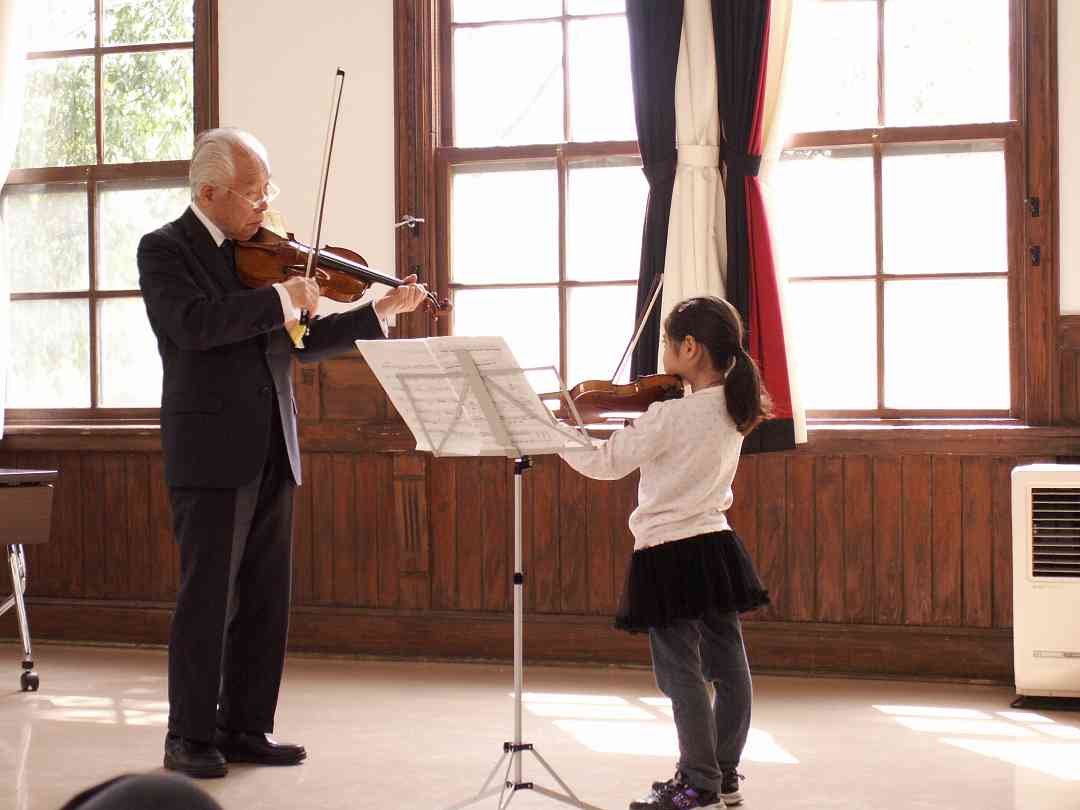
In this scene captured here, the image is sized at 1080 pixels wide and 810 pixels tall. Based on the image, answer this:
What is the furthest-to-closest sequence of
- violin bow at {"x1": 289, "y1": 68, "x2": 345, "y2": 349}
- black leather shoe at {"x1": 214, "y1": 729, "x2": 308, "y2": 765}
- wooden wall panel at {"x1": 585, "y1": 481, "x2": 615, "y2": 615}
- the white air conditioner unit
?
wooden wall panel at {"x1": 585, "y1": 481, "x2": 615, "y2": 615}, the white air conditioner unit, black leather shoe at {"x1": 214, "y1": 729, "x2": 308, "y2": 765}, violin bow at {"x1": 289, "y1": 68, "x2": 345, "y2": 349}

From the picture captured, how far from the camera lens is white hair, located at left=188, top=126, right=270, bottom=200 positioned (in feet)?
10.1

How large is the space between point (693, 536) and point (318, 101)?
8.56 feet

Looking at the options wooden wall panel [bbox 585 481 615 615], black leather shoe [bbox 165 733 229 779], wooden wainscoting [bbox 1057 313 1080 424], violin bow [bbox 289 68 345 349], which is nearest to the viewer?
violin bow [bbox 289 68 345 349]

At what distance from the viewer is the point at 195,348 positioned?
304cm

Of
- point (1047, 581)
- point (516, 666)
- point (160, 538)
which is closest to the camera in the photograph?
point (516, 666)

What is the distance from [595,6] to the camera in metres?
4.47

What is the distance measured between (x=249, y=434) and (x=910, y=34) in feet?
8.36

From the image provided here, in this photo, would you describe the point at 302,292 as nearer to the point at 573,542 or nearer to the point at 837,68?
the point at 573,542

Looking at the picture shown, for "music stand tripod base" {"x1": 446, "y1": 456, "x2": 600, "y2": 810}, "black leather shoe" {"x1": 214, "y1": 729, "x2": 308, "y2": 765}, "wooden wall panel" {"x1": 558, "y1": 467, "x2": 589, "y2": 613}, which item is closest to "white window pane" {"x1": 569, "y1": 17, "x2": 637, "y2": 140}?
"wooden wall panel" {"x1": 558, "y1": 467, "x2": 589, "y2": 613}

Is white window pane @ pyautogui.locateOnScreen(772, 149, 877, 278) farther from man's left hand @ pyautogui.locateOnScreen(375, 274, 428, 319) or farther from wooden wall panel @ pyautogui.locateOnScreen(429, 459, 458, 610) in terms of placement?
man's left hand @ pyautogui.locateOnScreen(375, 274, 428, 319)

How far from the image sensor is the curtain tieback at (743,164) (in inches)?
162

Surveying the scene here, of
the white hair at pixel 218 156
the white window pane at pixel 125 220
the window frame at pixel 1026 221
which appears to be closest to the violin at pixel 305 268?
the white hair at pixel 218 156

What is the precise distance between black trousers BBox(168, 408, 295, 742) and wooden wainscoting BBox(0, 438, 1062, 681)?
1.29m

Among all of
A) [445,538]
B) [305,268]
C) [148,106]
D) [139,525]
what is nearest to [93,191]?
[148,106]
